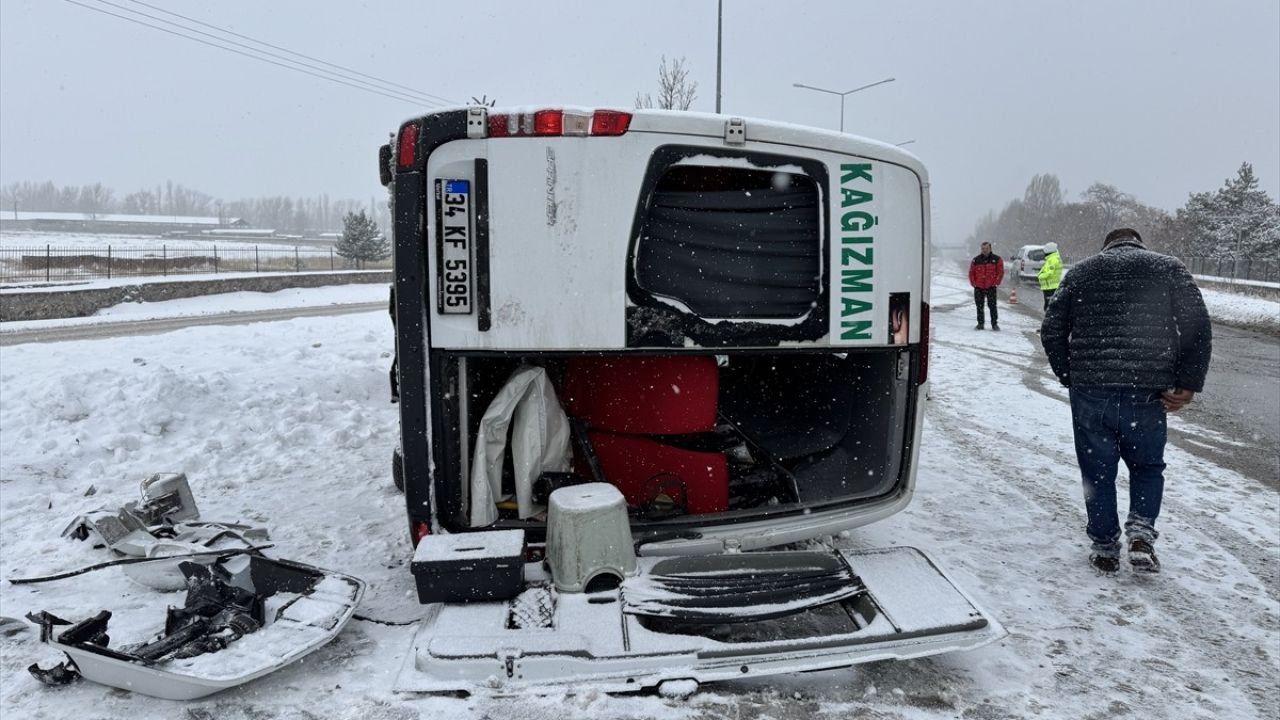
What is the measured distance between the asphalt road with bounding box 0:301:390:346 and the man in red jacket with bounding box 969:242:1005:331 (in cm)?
1477

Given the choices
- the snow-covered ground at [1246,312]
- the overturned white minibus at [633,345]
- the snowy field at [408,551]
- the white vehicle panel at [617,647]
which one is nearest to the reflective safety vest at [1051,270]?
the snow-covered ground at [1246,312]

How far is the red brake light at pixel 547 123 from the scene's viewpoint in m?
3.29

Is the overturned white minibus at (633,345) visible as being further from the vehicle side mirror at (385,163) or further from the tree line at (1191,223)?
the tree line at (1191,223)

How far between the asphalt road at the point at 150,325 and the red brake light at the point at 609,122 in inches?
590

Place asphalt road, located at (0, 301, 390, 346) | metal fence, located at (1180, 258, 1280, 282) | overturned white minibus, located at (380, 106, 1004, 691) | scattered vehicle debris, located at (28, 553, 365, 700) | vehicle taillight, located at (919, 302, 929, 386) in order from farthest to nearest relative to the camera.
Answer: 1. metal fence, located at (1180, 258, 1280, 282)
2. asphalt road, located at (0, 301, 390, 346)
3. vehicle taillight, located at (919, 302, 929, 386)
4. overturned white minibus, located at (380, 106, 1004, 691)
5. scattered vehicle debris, located at (28, 553, 365, 700)

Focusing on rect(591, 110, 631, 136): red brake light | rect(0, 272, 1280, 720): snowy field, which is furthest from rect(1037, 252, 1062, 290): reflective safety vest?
rect(591, 110, 631, 136): red brake light

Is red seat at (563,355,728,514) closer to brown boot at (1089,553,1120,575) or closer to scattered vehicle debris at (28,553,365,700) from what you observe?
scattered vehicle debris at (28,553,365,700)

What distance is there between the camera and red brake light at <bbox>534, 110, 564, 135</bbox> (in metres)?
3.29

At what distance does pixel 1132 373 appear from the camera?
168 inches

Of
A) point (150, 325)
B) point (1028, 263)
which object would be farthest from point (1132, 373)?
point (1028, 263)

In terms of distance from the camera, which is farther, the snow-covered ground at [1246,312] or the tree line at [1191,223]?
the tree line at [1191,223]

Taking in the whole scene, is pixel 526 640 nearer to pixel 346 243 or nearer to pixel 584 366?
pixel 584 366

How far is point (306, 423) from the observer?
22.7 ft

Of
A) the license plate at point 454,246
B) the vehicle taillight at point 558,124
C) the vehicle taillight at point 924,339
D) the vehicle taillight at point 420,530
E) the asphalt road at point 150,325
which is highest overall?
the vehicle taillight at point 558,124
